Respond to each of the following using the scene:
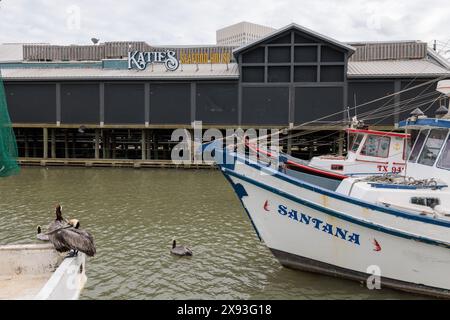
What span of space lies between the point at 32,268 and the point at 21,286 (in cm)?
50

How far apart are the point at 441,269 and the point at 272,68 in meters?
26.7

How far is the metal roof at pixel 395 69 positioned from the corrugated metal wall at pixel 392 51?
0.91 m

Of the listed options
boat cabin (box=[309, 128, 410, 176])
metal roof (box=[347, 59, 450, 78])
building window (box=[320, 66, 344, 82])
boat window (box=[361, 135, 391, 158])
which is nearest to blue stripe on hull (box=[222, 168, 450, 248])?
boat cabin (box=[309, 128, 410, 176])

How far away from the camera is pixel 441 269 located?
30.7 ft

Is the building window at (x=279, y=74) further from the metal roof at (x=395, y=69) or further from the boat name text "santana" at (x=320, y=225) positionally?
the boat name text "santana" at (x=320, y=225)

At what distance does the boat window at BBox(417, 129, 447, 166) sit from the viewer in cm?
1092

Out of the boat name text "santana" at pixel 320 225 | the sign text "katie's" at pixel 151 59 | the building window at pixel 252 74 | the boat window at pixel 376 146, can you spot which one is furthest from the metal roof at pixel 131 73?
the boat name text "santana" at pixel 320 225

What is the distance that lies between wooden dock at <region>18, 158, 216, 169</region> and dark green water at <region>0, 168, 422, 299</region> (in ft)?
20.9

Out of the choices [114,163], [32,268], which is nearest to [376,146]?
[32,268]

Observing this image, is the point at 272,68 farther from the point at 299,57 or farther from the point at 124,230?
the point at 124,230

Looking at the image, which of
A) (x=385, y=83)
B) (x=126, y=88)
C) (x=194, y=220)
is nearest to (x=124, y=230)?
(x=194, y=220)

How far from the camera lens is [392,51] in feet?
132

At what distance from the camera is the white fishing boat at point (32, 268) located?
7660 mm

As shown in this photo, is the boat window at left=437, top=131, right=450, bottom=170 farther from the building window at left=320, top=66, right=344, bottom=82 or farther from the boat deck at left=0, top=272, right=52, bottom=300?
the building window at left=320, top=66, right=344, bottom=82
